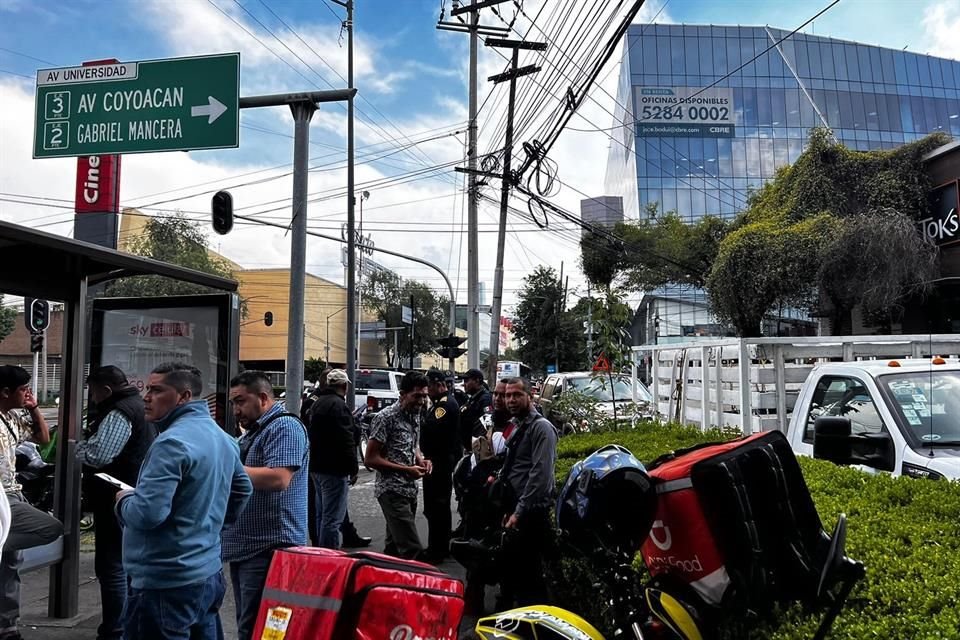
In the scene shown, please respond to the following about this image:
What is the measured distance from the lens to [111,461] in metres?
4.46

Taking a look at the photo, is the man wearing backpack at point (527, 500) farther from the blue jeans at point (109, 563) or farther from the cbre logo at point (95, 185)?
the cbre logo at point (95, 185)

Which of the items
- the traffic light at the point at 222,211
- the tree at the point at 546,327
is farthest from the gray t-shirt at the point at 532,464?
the tree at the point at 546,327

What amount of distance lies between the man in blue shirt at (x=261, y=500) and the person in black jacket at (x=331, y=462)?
250 centimetres

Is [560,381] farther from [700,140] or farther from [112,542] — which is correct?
[700,140]

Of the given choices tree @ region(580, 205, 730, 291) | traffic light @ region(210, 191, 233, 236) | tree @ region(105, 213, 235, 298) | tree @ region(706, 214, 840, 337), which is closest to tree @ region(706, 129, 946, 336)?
tree @ region(706, 214, 840, 337)

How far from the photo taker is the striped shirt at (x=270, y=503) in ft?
12.1

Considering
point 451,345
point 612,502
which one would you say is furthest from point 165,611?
point 451,345

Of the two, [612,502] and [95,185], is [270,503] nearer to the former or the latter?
[612,502]

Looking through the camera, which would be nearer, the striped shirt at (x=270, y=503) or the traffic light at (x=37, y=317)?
the striped shirt at (x=270, y=503)

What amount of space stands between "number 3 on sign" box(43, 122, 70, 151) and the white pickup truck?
841 cm

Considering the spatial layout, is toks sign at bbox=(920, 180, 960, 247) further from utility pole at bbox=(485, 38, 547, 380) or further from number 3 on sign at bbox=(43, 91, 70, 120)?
number 3 on sign at bbox=(43, 91, 70, 120)

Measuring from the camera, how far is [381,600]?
7.10 feet

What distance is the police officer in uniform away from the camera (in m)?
6.95

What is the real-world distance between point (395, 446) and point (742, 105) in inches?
2363
